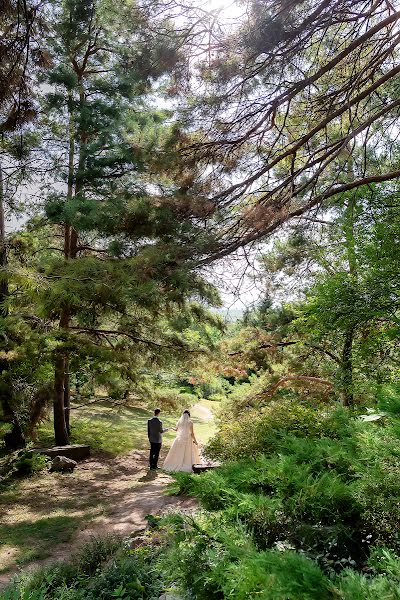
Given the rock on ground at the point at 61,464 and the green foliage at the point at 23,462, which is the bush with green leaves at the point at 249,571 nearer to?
the green foliage at the point at 23,462

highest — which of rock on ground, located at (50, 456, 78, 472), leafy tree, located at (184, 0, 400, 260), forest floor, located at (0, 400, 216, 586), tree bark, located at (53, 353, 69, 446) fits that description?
leafy tree, located at (184, 0, 400, 260)

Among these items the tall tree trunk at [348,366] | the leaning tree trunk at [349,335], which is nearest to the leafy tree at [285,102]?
the leaning tree trunk at [349,335]

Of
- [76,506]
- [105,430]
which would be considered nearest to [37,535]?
[76,506]

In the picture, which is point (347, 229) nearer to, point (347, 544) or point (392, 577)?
point (347, 544)

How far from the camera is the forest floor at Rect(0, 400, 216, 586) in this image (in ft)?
16.9

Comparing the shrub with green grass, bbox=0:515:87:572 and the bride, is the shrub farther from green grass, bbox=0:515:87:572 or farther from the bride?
the bride

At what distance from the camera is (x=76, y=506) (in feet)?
22.4

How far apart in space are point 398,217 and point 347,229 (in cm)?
76

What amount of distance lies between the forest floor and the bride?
0.33m

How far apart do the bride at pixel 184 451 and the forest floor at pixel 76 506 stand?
33 cm

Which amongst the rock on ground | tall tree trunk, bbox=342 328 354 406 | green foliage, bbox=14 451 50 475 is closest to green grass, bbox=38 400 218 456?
the rock on ground

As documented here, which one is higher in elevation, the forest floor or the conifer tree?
the conifer tree

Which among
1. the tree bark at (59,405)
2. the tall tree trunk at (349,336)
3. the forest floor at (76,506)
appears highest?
the tall tree trunk at (349,336)

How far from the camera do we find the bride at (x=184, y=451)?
9148mm
